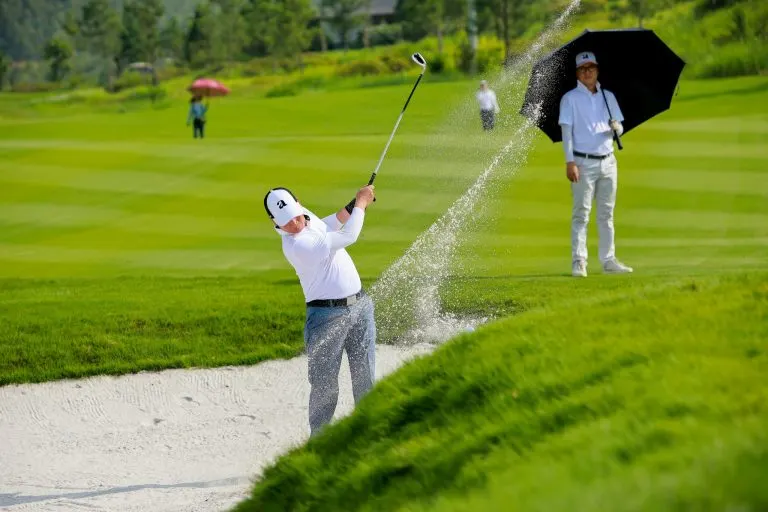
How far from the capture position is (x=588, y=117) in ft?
38.6

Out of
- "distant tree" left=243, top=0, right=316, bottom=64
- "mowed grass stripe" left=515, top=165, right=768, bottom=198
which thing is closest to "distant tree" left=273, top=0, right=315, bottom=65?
"distant tree" left=243, top=0, right=316, bottom=64

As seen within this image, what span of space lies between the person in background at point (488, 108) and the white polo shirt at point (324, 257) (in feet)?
77.5

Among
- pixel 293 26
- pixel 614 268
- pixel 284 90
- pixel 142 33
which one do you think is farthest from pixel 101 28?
pixel 614 268

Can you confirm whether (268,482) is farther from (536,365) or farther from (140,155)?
(140,155)

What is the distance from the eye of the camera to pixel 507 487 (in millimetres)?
4141

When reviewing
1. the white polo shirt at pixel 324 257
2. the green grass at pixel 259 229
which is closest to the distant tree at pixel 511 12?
the green grass at pixel 259 229

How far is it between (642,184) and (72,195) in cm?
895

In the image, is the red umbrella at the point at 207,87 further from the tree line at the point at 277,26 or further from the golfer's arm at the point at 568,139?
the golfer's arm at the point at 568,139

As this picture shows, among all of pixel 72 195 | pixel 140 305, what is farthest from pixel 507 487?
pixel 72 195

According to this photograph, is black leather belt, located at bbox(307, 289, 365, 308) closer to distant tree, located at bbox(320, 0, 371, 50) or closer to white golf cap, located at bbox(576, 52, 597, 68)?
white golf cap, located at bbox(576, 52, 597, 68)

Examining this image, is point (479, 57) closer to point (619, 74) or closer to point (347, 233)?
point (619, 74)

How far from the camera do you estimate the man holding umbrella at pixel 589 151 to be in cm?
1176

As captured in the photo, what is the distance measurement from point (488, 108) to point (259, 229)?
51.3 feet

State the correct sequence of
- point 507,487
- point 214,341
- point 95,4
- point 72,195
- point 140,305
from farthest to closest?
point 95,4 → point 72,195 → point 140,305 → point 214,341 → point 507,487
